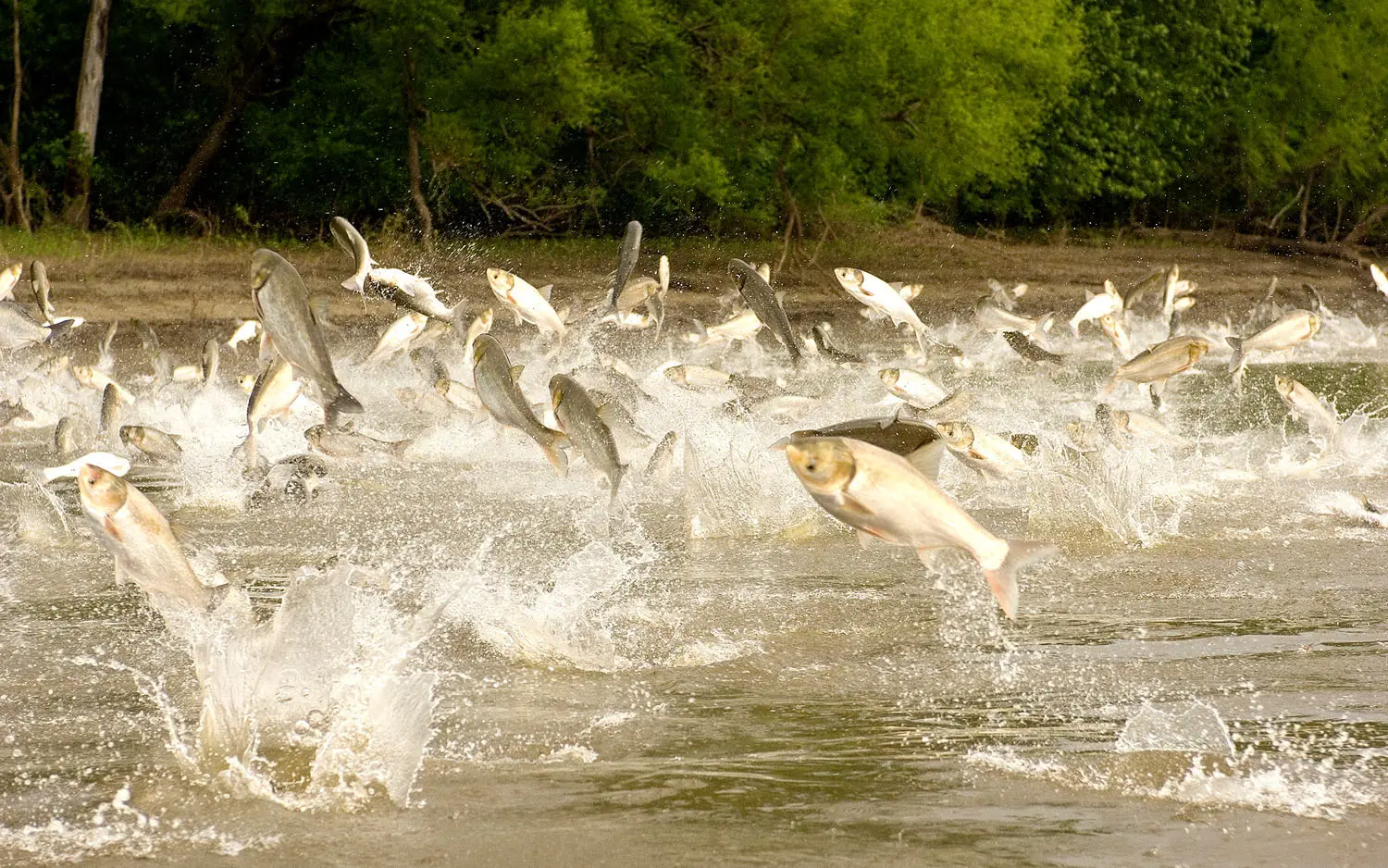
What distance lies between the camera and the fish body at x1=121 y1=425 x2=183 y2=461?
30.8 ft

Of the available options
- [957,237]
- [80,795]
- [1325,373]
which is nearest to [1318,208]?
[957,237]

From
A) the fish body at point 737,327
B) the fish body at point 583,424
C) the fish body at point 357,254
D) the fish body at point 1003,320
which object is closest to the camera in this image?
the fish body at point 583,424

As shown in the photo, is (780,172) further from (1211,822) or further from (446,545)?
(1211,822)

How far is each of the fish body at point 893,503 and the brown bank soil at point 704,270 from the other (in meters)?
11.0

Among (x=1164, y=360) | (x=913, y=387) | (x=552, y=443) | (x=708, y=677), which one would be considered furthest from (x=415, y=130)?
(x=708, y=677)

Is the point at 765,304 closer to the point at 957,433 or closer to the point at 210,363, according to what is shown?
the point at 957,433

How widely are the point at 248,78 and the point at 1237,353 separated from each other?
19.0 metres

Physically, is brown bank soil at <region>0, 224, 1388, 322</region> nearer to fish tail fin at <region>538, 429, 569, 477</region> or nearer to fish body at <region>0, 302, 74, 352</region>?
fish body at <region>0, 302, 74, 352</region>

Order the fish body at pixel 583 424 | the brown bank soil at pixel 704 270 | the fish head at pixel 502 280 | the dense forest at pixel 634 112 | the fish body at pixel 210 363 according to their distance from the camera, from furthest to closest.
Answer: the dense forest at pixel 634 112 < the brown bank soil at pixel 704 270 < the fish body at pixel 210 363 < the fish head at pixel 502 280 < the fish body at pixel 583 424

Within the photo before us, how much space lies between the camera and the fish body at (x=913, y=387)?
9883 millimetres

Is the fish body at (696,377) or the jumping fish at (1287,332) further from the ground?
the jumping fish at (1287,332)

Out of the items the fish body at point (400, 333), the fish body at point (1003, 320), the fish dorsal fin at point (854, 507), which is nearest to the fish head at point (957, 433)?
the fish body at point (400, 333)

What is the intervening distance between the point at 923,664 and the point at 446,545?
3.04m

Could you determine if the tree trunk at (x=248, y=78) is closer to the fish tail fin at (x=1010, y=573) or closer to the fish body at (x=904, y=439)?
the fish body at (x=904, y=439)
